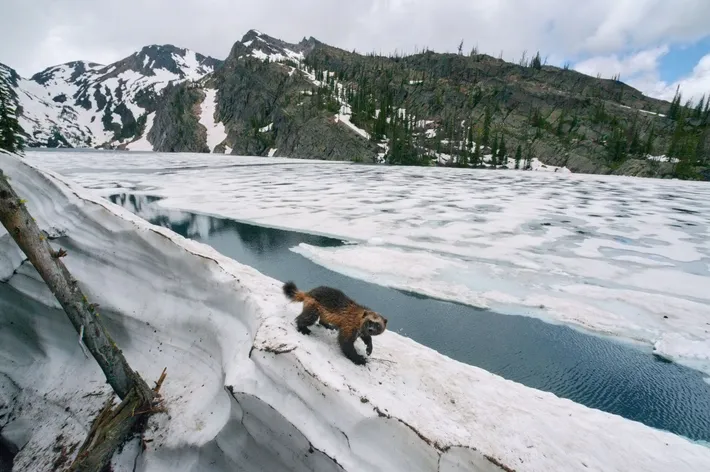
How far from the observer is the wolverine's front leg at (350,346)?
2.72 meters

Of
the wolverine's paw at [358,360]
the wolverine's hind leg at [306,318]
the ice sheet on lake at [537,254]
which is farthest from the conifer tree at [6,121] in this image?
the wolverine's paw at [358,360]

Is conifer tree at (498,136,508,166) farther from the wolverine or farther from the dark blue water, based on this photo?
the wolverine

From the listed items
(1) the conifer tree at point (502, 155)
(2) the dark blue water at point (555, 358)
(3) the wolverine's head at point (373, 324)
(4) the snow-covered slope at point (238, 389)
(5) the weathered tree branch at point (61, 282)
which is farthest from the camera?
(1) the conifer tree at point (502, 155)

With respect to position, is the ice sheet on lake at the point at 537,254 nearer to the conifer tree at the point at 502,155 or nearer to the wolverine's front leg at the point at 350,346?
the wolverine's front leg at the point at 350,346

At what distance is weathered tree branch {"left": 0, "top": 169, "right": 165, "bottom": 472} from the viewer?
2.44 m

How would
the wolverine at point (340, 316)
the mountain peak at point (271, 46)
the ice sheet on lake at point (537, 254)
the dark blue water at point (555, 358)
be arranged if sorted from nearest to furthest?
the wolverine at point (340, 316) < the dark blue water at point (555, 358) < the ice sheet on lake at point (537, 254) < the mountain peak at point (271, 46)

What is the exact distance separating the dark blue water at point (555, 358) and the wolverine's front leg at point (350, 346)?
2367 millimetres

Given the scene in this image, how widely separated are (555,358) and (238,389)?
4288 millimetres

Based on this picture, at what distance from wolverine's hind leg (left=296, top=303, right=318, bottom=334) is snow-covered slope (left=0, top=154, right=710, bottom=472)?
0.44ft

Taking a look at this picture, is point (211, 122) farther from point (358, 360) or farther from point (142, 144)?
point (358, 360)

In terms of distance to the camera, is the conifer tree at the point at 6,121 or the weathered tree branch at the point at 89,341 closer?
the weathered tree branch at the point at 89,341

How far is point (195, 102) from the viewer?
107688mm

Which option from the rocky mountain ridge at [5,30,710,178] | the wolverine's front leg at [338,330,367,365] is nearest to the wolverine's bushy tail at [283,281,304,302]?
the wolverine's front leg at [338,330,367,365]

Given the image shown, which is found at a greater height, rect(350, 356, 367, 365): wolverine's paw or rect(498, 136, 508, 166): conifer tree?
rect(498, 136, 508, 166): conifer tree
